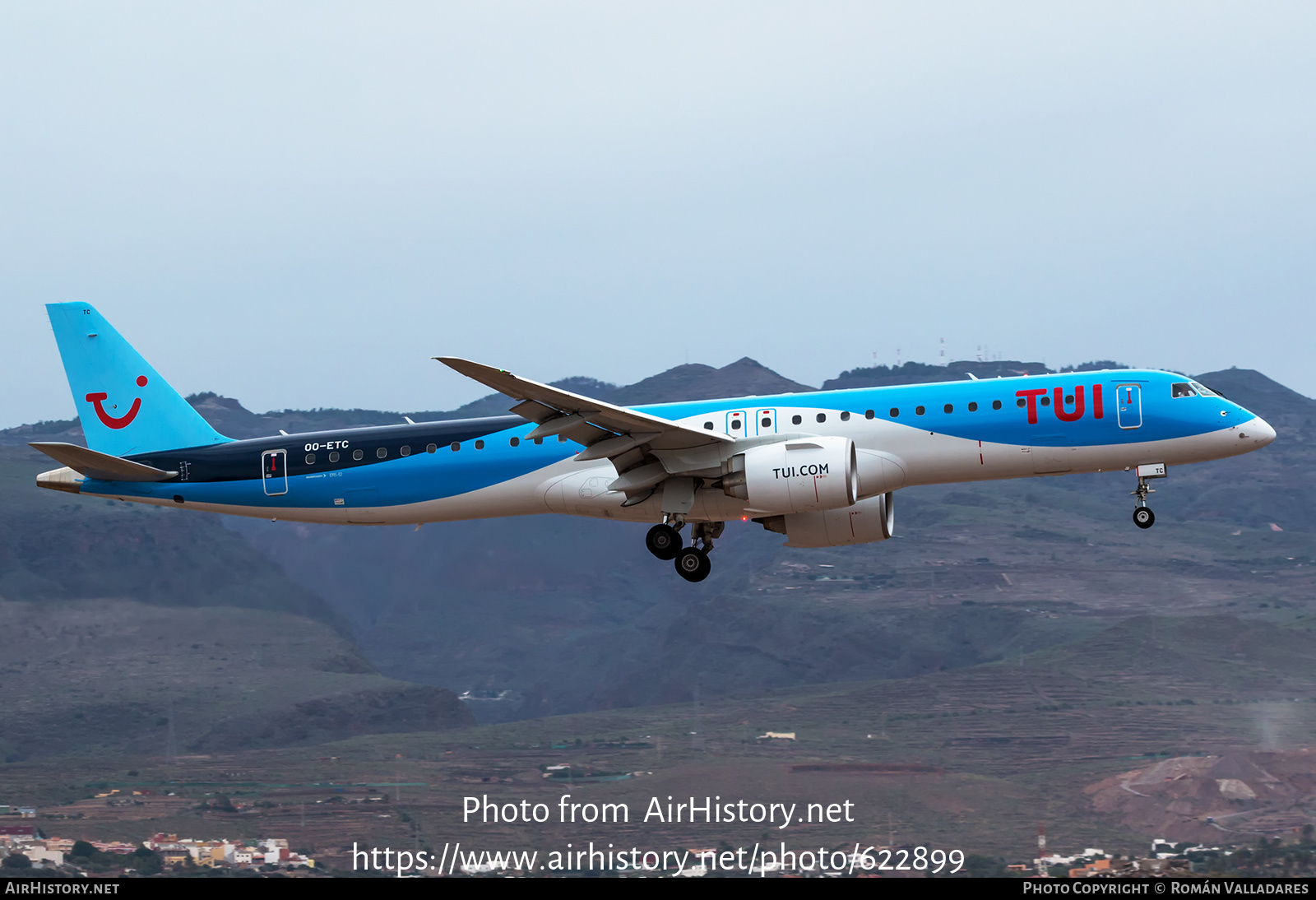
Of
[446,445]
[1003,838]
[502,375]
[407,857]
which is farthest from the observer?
[1003,838]

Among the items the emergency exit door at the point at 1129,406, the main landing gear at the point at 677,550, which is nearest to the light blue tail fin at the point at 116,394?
the main landing gear at the point at 677,550

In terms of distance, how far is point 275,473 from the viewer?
43250mm

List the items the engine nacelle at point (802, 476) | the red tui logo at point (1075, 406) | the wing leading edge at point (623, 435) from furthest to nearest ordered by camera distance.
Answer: the red tui logo at point (1075, 406), the engine nacelle at point (802, 476), the wing leading edge at point (623, 435)

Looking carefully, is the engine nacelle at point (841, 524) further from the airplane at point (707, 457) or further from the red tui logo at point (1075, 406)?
the red tui logo at point (1075, 406)

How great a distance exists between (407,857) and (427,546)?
40.1 meters

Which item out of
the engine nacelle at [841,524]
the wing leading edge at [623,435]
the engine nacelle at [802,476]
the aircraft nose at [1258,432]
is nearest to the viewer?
the wing leading edge at [623,435]

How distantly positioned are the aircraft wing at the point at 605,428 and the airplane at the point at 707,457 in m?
0.06

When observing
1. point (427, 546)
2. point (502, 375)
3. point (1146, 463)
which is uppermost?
point (502, 375)

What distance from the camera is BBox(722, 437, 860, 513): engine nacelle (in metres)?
37.2

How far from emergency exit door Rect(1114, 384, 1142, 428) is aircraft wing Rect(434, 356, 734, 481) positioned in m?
10.6

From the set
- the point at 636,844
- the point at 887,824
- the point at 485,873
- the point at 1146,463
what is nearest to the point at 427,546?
the point at 485,873

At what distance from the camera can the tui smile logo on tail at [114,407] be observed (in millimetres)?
45562

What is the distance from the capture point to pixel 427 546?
155000 mm
